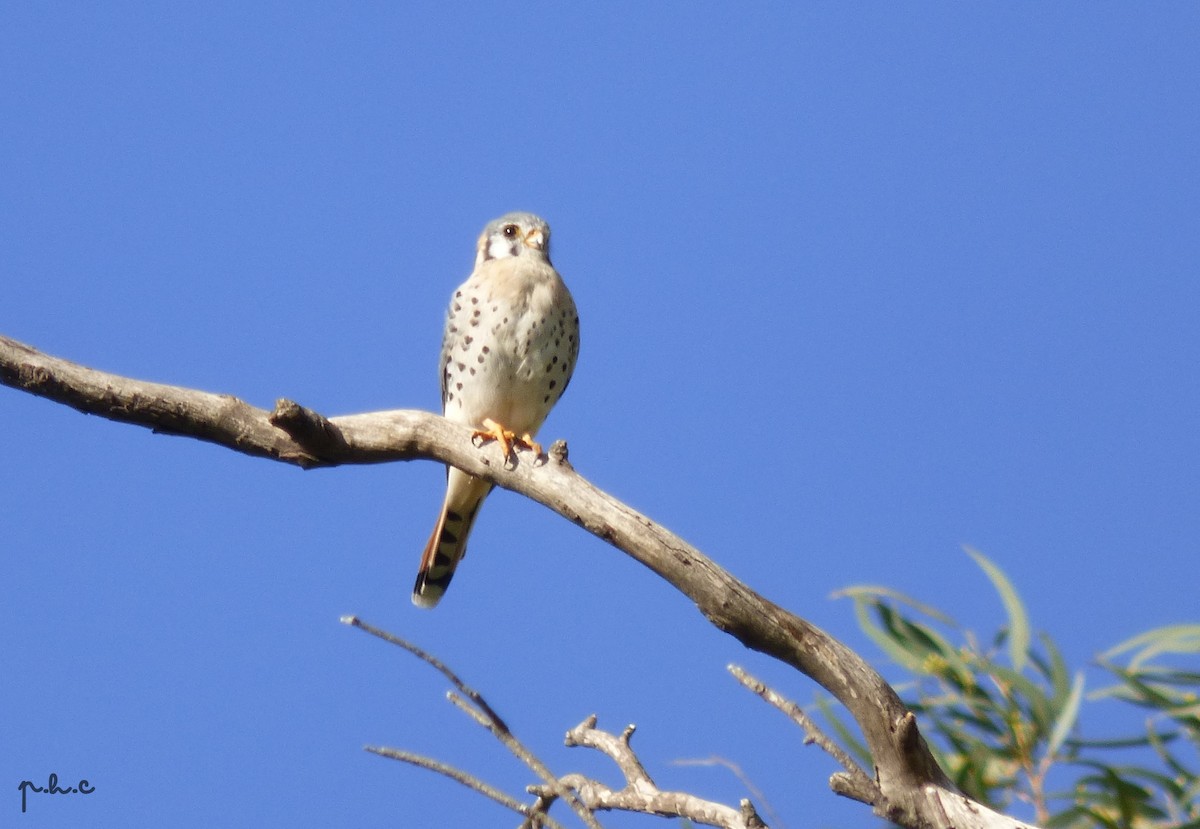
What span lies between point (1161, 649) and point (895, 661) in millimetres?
642

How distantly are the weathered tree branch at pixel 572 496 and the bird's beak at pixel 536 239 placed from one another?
1.87 metres

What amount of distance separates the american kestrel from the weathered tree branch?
3.84ft

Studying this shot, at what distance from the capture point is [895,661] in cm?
344

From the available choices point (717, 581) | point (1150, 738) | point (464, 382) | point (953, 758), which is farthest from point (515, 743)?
point (464, 382)

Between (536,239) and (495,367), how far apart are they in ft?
2.61

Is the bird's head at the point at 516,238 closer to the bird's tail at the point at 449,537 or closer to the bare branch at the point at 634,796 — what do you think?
the bird's tail at the point at 449,537

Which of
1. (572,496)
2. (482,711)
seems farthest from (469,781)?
(572,496)

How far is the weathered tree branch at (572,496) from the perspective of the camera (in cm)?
254

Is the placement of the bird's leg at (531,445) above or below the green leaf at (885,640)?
above

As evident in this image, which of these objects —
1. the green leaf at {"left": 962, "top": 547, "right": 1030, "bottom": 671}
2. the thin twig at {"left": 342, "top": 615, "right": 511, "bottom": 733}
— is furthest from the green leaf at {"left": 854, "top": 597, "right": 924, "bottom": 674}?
the thin twig at {"left": 342, "top": 615, "right": 511, "bottom": 733}

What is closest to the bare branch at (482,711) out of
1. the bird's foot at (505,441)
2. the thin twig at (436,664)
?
the thin twig at (436,664)

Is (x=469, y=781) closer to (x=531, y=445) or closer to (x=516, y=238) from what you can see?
(x=531, y=445)

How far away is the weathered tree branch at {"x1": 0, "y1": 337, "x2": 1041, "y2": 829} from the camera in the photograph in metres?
2.54

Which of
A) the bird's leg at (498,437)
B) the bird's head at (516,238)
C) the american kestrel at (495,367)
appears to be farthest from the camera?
the bird's head at (516,238)
